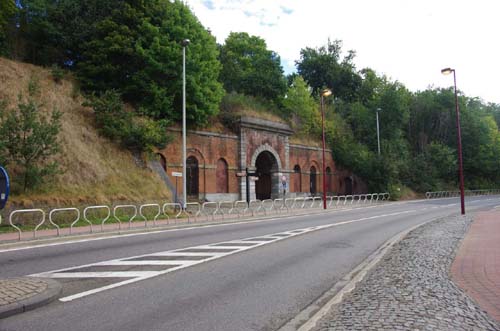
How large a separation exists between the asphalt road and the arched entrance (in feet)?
80.9

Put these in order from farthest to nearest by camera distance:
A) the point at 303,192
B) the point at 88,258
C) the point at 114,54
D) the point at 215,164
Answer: the point at 303,192, the point at 215,164, the point at 114,54, the point at 88,258

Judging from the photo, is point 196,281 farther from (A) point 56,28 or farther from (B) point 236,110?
(B) point 236,110

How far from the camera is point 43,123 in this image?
17703 mm

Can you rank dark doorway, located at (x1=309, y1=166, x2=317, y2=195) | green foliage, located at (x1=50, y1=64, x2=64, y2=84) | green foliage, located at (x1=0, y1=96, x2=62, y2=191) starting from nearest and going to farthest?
green foliage, located at (x1=0, y1=96, x2=62, y2=191)
green foliage, located at (x1=50, y1=64, x2=64, y2=84)
dark doorway, located at (x1=309, y1=166, x2=317, y2=195)

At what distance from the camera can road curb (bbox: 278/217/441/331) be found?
4.95m

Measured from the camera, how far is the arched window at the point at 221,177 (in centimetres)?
3249

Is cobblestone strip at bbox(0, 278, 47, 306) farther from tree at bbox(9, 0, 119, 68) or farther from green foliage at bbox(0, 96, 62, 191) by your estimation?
tree at bbox(9, 0, 119, 68)

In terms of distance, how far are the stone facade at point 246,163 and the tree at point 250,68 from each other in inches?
485

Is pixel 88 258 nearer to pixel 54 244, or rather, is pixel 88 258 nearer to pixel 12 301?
pixel 54 244

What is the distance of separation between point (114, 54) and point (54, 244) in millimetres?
18735

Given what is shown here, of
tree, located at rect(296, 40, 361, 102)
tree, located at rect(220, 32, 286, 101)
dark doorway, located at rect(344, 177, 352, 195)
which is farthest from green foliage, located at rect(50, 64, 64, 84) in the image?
tree, located at rect(296, 40, 361, 102)

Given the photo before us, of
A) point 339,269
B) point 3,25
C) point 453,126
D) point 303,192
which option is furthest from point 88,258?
point 453,126

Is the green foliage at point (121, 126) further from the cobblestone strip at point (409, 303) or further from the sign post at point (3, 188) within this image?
the cobblestone strip at point (409, 303)

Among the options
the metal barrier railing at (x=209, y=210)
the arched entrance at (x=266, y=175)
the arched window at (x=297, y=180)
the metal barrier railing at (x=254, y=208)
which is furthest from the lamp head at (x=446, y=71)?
the arched window at (x=297, y=180)
